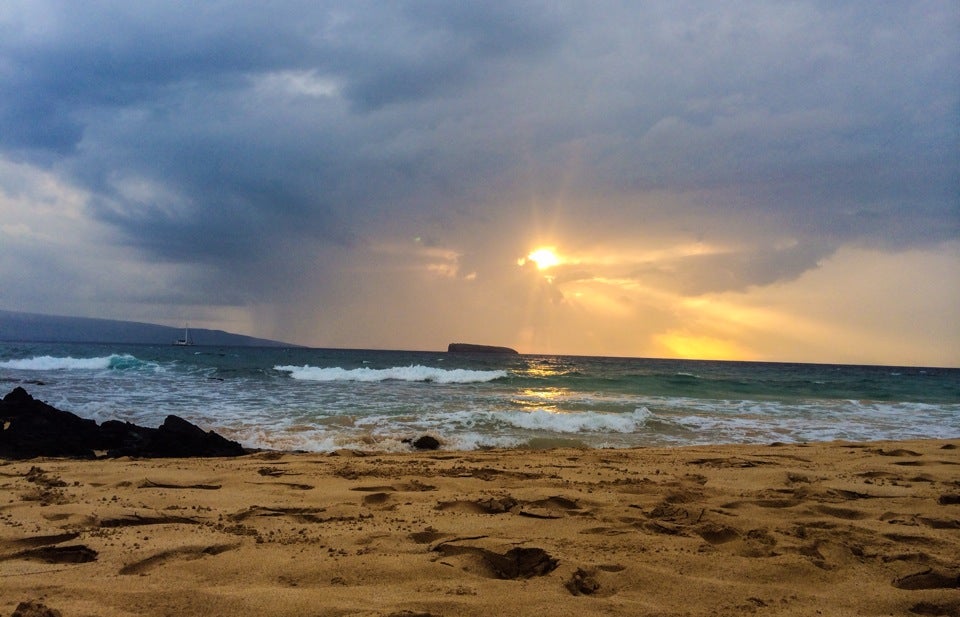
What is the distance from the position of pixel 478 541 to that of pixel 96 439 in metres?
7.70

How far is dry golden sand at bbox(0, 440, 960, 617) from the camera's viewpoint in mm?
2531

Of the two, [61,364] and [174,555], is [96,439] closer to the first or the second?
[174,555]

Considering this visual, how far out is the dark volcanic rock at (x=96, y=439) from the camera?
24.7 feet

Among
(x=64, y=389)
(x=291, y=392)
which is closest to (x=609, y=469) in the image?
(x=291, y=392)

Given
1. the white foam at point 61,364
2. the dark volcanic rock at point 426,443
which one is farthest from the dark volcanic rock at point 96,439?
the white foam at point 61,364

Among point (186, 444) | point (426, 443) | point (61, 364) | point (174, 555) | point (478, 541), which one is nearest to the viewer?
point (174, 555)

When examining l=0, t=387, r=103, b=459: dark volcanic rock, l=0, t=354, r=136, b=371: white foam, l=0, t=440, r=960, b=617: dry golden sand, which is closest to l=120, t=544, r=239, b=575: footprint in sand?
l=0, t=440, r=960, b=617: dry golden sand

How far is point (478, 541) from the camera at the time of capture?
334cm

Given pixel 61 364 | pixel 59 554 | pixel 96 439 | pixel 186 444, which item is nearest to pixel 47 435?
pixel 96 439

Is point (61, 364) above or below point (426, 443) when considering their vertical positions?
below

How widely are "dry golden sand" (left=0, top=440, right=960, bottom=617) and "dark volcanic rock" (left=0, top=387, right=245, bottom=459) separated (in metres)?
1.72

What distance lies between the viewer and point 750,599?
258 centimetres

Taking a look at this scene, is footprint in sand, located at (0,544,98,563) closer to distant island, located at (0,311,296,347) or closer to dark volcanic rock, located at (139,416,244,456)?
dark volcanic rock, located at (139,416,244,456)

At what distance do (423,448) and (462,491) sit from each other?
13.4 ft
